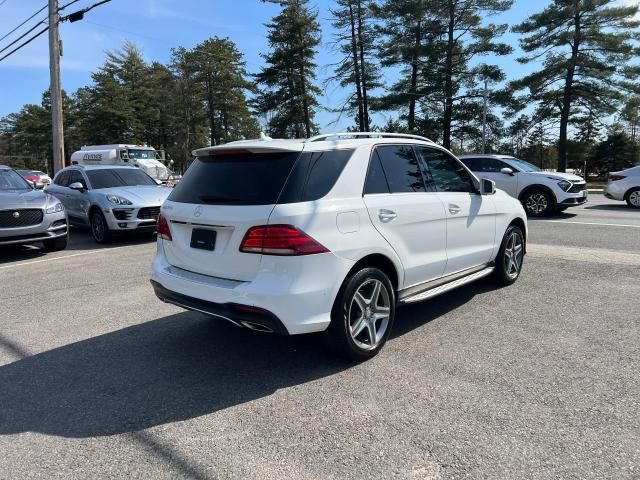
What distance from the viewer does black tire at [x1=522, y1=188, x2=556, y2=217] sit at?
13.5 m

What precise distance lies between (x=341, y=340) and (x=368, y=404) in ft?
1.90

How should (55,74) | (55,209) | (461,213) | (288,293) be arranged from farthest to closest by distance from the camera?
1. (55,74)
2. (55,209)
3. (461,213)
4. (288,293)

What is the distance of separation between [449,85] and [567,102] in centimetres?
782

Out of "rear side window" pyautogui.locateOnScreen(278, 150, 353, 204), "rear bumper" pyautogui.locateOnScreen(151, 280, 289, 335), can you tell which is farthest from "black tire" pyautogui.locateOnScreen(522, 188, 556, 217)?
"rear bumper" pyautogui.locateOnScreen(151, 280, 289, 335)

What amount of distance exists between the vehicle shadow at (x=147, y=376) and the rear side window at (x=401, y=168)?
1570 millimetres

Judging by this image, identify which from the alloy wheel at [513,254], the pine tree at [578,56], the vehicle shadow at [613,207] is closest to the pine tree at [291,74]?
the pine tree at [578,56]

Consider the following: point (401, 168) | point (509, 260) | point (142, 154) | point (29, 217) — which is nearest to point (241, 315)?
point (401, 168)

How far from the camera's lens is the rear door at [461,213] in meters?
4.91

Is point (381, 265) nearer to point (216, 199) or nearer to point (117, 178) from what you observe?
point (216, 199)

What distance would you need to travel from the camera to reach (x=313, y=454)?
2795 mm

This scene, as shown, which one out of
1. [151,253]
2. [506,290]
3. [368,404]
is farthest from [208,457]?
[151,253]

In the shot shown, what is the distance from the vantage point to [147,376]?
12.6 ft

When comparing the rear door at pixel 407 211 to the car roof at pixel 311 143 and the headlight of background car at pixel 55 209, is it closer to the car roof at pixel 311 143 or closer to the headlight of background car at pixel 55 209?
the car roof at pixel 311 143

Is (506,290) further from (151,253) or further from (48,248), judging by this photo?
(48,248)
